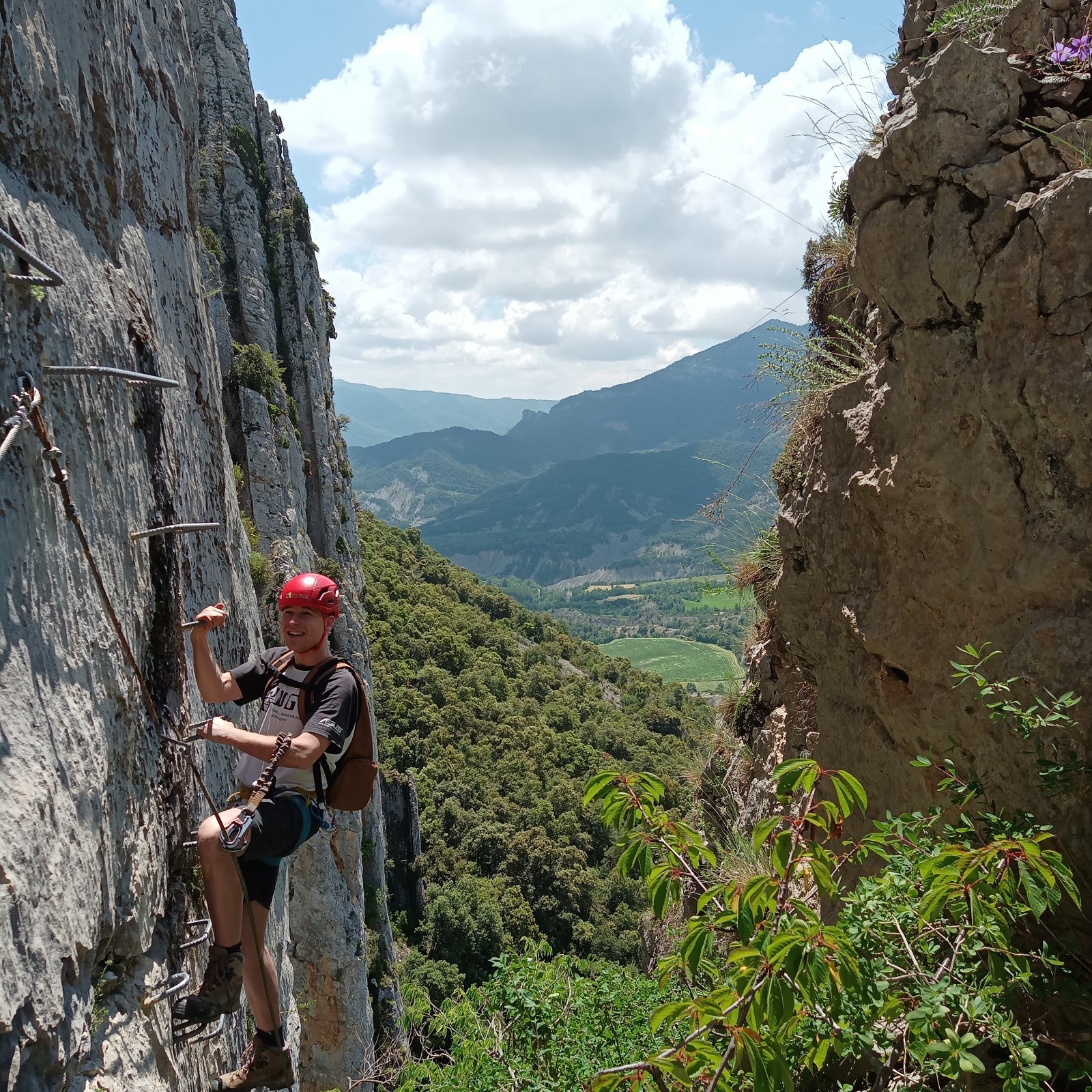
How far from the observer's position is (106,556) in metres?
3.35

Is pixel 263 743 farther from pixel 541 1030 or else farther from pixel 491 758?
pixel 491 758

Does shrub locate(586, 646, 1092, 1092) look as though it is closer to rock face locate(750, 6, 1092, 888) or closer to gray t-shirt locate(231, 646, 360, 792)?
rock face locate(750, 6, 1092, 888)

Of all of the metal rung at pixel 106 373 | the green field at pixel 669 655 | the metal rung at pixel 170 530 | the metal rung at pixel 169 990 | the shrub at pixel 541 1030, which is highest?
the metal rung at pixel 106 373

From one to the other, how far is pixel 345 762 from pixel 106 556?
1528 millimetres

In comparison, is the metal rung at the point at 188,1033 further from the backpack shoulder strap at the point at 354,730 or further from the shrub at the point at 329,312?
the shrub at the point at 329,312

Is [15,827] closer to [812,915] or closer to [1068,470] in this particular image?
[812,915]

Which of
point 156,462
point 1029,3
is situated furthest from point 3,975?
point 1029,3

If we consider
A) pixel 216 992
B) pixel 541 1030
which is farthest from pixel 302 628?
pixel 541 1030

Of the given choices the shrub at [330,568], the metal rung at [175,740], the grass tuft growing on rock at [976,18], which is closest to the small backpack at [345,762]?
the metal rung at [175,740]

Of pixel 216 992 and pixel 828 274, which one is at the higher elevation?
pixel 828 274

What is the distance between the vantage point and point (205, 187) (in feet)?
87.1

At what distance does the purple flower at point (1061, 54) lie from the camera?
4051mm

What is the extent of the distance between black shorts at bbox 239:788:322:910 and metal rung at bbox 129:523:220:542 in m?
1.43

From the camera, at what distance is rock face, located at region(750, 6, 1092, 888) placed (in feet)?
12.8
